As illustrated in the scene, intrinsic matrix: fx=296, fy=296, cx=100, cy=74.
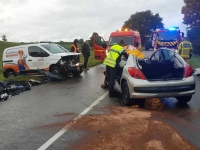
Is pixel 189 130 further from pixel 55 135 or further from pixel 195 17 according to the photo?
pixel 195 17

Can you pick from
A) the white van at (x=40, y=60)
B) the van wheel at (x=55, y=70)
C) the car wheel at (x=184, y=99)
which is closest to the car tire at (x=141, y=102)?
the car wheel at (x=184, y=99)

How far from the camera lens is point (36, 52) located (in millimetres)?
14984

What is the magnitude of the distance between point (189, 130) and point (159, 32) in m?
21.5

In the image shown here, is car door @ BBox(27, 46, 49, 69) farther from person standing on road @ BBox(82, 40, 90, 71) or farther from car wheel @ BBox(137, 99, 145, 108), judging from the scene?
car wheel @ BBox(137, 99, 145, 108)

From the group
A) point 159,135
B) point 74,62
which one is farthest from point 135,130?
A: point 74,62

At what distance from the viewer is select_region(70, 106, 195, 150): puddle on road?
15.6 feet

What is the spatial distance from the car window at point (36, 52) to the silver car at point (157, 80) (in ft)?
24.2

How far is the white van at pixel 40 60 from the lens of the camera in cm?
1435

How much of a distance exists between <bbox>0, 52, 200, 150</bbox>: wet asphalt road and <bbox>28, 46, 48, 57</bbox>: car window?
4217 mm

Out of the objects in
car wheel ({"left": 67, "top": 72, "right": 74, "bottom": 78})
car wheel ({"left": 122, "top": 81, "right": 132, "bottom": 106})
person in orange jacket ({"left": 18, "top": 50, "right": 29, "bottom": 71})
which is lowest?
car wheel ({"left": 67, "top": 72, "right": 74, "bottom": 78})

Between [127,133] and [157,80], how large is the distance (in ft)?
7.82

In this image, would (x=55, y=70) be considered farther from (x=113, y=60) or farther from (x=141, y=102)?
(x=141, y=102)

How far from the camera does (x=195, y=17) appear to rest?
125ft

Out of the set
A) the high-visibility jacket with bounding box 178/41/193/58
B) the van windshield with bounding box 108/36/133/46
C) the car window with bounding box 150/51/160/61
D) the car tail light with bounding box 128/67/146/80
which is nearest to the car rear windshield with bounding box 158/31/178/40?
the van windshield with bounding box 108/36/133/46
